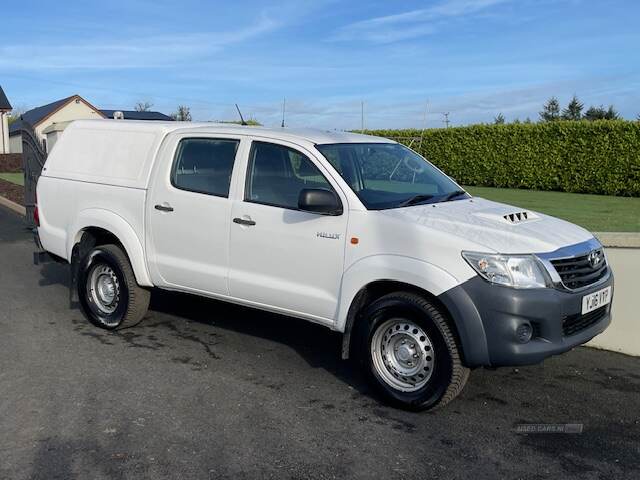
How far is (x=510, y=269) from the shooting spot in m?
4.30

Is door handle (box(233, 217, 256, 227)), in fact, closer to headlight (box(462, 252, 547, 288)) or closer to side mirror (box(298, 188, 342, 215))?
side mirror (box(298, 188, 342, 215))

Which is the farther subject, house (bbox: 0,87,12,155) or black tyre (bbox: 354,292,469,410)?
house (bbox: 0,87,12,155)

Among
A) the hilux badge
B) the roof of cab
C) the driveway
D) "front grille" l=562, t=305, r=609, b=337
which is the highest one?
the roof of cab

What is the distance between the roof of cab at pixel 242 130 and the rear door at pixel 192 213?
12cm

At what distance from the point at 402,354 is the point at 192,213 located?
7.21 ft

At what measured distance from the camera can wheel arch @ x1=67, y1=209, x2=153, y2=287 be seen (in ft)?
20.5

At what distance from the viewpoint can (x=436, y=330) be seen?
4.53 m

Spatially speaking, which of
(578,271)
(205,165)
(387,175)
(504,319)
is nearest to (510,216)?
(578,271)

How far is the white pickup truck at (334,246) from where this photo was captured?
4371mm

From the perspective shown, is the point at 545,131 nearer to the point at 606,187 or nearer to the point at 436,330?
the point at 606,187

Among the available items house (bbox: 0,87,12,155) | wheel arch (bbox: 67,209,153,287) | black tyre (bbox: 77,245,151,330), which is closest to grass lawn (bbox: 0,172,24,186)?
wheel arch (bbox: 67,209,153,287)

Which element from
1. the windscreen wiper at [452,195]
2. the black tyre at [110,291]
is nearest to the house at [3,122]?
the black tyre at [110,291]

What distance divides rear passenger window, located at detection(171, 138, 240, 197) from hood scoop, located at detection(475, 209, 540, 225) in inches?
82.8

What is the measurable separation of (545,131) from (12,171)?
88.9 ft
